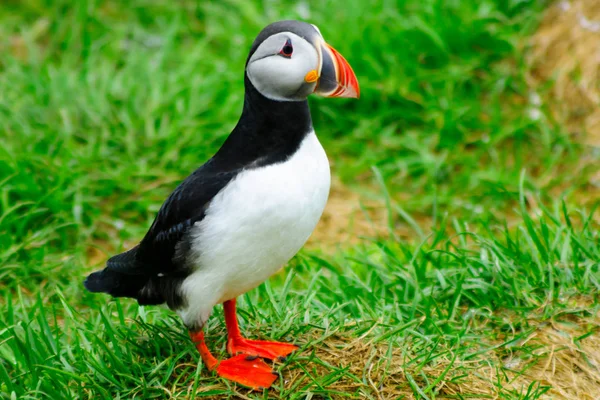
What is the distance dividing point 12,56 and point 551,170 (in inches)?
159

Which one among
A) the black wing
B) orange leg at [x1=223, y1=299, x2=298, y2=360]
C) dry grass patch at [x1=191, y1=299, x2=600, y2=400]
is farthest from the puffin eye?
dry grass patch at [x1=191, y1=299, x2=600, y2=400]

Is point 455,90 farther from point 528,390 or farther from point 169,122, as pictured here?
point 528,390

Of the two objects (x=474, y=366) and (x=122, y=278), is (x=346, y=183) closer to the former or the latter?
(x=474, y=366)

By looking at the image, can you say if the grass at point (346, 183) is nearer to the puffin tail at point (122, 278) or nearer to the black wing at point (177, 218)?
the puffin tail at point (122, 278)

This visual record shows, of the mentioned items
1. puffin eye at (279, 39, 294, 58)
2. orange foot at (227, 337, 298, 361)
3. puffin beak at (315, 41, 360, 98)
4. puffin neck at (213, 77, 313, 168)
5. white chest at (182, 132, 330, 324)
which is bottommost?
orange foot at (227, 337, 298, 361)

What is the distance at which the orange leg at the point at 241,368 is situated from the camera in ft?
10.1

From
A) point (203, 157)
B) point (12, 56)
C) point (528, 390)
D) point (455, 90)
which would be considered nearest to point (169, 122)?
point (203, 157)

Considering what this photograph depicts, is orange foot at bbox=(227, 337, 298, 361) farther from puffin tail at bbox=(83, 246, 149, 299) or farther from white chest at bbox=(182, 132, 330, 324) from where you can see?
puffin tail at bbox=(83, 246, 149, 299)

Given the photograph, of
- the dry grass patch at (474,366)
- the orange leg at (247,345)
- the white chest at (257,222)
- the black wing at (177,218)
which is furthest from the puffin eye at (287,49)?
the dry grass patch at (474,366)

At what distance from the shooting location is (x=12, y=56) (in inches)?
245

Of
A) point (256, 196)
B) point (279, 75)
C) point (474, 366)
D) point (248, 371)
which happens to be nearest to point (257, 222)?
point (256, 196)

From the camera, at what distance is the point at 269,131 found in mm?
2953

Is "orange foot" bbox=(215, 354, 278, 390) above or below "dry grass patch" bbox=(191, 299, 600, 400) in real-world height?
above

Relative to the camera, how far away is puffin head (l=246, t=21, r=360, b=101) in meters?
2.82
